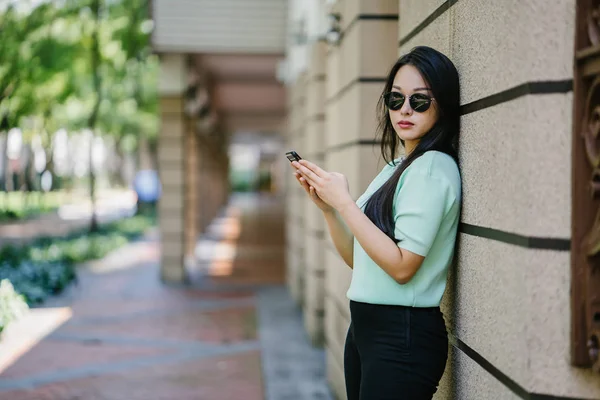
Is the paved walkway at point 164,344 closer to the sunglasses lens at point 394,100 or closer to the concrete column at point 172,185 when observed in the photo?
the concrete column at point 172,185

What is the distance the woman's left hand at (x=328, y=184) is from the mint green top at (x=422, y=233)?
0.18m

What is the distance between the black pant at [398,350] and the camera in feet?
7.36

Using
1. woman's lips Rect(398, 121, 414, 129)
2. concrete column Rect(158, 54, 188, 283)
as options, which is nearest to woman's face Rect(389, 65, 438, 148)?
woman's lips Rect(398, 121, 414, 129)

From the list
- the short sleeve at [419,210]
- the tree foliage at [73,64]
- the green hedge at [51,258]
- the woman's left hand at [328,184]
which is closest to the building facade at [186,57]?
the tree foliage at [73,64]

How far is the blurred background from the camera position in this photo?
192 centimetres

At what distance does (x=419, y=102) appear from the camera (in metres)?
2.41

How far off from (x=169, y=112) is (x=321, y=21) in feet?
18.3

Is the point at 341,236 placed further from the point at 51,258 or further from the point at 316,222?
the point at 51,258

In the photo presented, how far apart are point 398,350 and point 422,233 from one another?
407 millimetres

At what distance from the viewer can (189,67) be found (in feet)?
38.9

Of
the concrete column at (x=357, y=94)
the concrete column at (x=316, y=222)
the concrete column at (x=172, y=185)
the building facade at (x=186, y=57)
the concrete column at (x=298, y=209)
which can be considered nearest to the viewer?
the concrete column at (x=357, y=94)

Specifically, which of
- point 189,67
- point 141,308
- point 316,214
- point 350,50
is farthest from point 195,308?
point 350,50

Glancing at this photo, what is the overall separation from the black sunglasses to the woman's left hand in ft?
1.19

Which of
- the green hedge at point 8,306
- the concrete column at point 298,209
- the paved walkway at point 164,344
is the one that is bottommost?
the paved walkway at point 164,344
